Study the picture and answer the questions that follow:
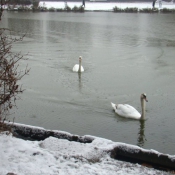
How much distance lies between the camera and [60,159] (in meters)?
5.79

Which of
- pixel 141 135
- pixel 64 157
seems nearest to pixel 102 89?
pixel 141 135

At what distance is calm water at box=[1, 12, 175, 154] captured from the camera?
8.75m

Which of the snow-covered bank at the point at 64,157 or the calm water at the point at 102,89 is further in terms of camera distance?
the calm water at the point at 102,89

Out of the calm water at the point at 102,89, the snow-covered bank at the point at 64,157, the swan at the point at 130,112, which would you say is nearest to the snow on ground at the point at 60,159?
the snow-covered bank at the point at 64,157

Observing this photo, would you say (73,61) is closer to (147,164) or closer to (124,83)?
(124,83)

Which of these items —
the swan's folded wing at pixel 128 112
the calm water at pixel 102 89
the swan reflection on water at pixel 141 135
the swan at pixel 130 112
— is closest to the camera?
the swan reflection on water at pixel 141 135

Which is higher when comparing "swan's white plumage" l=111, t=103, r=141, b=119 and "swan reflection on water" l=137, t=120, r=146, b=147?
"swan's white plumage" l=111, t=103, r=141, b=119

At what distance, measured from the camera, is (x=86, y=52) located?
1888 centimetres

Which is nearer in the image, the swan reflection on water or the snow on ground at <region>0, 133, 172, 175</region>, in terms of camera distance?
the snow on ground at <region>0, 133, 172, 175</region>

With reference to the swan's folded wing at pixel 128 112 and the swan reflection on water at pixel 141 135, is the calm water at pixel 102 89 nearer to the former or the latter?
the swan reflection on water at pixel 141 135

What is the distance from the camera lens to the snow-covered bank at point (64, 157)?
5434 mm

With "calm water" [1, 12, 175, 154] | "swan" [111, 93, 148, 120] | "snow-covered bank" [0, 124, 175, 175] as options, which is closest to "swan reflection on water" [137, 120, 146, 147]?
"calm water" [1, 12, 175, 154]

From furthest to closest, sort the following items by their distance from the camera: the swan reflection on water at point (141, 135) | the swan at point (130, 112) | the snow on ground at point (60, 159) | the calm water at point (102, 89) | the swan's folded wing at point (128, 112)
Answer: the swan's folded wing at point (128, 112), the swan at point (130, 112), the calm water at point (102, 89), the swan reflection on water at point (141, 135), the snow on ground at point (60, 159)

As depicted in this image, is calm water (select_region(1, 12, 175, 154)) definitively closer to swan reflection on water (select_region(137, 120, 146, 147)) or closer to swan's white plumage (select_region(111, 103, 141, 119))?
swan reflection on water (select_region(137, 120, 146, 147))
